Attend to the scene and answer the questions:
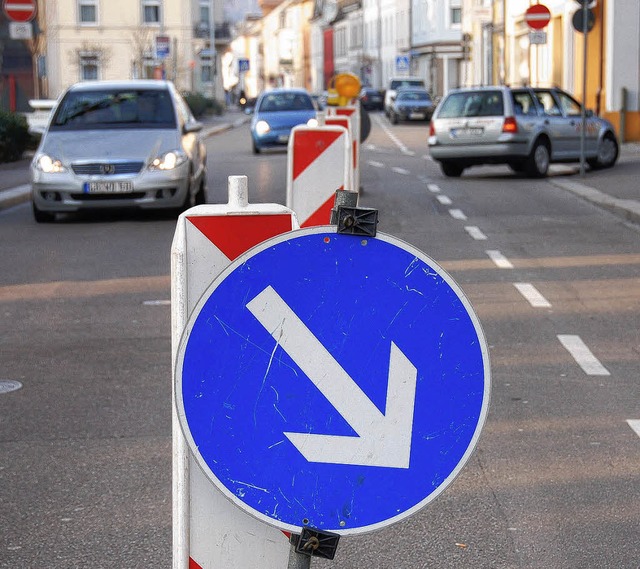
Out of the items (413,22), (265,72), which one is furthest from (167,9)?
(265,72)

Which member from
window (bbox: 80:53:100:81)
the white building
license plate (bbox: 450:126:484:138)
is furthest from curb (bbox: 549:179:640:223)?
the white building

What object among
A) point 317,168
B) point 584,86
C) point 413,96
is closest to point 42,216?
point 317,168

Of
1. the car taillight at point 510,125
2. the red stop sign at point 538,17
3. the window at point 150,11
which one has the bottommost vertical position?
the car taillight at point 510,125

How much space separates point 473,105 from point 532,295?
13830 mm

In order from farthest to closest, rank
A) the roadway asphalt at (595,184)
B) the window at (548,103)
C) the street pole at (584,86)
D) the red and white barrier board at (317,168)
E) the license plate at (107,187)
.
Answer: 1. the window at (548,103)
2. the street pole at (584,86)
3. the roadway asphalt at (595,184)
4. the license plate at (107,187)
5. the red and white barrier board at (317,168)

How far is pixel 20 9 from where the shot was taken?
22219 millimetres

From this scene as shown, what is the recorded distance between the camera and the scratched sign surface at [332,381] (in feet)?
8.41

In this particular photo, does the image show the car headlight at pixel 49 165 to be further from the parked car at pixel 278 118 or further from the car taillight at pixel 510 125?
the parked car at pixel 278 118

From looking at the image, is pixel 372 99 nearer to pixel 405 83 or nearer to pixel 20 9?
pixel 405 83

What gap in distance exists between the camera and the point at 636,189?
63.8ft

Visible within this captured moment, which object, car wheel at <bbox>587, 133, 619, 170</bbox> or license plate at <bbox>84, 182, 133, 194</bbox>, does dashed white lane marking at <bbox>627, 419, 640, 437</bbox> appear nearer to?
license plate at <bbox>84, 182, 133, 194</bbox>

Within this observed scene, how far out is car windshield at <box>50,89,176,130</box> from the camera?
17.0 metres

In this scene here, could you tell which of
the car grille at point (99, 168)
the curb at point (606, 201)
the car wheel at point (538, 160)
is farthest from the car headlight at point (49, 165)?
the car wheel at point (538, 160)

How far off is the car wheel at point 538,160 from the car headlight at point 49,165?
9.53 metres
